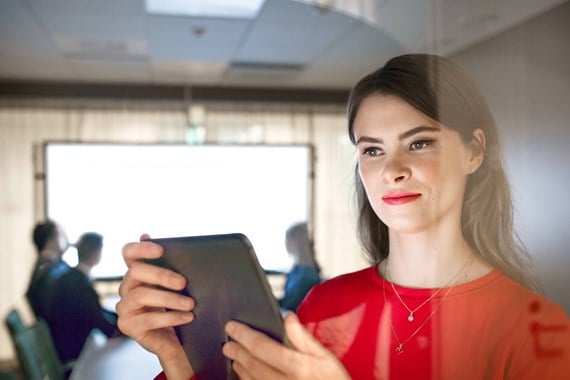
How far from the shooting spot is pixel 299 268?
385 mm

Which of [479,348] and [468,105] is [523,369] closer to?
[479,348]

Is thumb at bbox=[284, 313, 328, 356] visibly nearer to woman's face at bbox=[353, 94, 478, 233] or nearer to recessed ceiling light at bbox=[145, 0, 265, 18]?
woman's face at bbox=[353, 94, 478, 233]

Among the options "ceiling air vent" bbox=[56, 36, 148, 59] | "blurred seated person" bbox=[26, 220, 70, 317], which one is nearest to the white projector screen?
"blurred seated person" bbox=[26, 220, 70, 317]

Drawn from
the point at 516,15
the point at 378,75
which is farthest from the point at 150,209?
the point at 516,15

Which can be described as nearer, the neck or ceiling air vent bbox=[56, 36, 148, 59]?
the neck

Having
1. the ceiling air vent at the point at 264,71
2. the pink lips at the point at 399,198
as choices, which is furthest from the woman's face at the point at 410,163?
the ceiling air vent at the point at 264,71

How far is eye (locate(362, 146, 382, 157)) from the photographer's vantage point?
12.2 inches

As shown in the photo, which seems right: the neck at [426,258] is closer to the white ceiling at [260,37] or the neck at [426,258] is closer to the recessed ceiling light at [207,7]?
the white ceiling at [260,37]

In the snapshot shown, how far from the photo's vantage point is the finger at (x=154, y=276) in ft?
1.09

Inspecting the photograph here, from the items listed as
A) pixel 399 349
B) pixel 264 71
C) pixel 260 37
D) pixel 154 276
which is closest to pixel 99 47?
pixel 260 37

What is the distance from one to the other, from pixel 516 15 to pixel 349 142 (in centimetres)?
18

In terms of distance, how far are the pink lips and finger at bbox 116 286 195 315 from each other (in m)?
0.16

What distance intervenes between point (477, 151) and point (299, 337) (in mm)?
176

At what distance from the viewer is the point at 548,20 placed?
352mm
